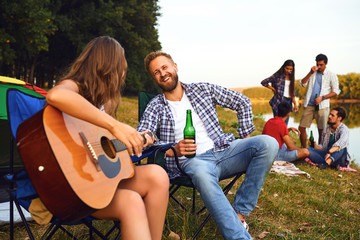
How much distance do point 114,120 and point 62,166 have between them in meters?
0.31

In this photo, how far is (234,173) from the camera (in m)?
2.26

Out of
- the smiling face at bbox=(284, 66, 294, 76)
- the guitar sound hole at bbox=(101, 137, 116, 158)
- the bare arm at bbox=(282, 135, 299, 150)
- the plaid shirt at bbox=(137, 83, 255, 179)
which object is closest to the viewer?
the guitar sound hole at bbox=(101, 137, 116, 158)

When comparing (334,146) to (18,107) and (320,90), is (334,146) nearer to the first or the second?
(320,90)

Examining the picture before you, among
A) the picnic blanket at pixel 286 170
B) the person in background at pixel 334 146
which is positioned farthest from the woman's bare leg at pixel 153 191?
the person in background at pixel 334 146

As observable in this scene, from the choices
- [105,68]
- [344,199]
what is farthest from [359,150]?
[105,68]

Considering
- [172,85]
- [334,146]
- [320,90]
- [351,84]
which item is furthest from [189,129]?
[351,84]

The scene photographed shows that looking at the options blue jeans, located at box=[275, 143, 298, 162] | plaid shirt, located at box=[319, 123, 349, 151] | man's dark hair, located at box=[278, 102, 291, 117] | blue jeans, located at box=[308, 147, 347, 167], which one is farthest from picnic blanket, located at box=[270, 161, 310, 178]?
plaid shirt, located at box=[319, 123, 349, 151]

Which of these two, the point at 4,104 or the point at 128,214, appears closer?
the point at 128,214

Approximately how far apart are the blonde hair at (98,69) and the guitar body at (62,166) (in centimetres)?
28

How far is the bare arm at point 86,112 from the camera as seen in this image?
4.17 ft

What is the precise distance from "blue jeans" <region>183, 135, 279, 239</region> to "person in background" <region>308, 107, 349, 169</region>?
313 centimetres

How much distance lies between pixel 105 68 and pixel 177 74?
1049 millimetres

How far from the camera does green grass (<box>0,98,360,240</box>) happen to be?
219 cm

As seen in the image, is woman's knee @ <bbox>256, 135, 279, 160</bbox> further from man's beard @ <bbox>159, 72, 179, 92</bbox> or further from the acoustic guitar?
the acoustic guitar
